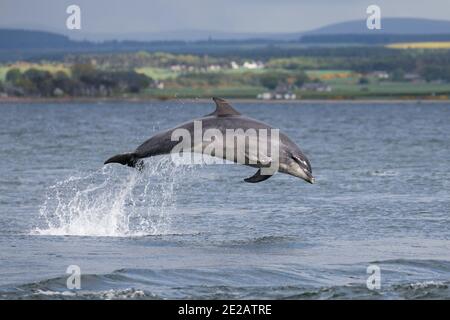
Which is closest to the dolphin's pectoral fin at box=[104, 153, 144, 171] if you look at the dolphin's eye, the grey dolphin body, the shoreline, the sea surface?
the grey dolphin body

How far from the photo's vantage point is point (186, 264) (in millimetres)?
19984

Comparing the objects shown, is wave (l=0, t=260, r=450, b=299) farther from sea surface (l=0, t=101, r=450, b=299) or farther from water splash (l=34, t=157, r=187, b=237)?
water splash (l=34, t=157, r=187, b=237)

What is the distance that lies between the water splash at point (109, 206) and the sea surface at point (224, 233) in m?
0.05

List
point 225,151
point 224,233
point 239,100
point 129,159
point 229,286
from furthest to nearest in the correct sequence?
A: 1. point 239,100
2. point 224,233
3. point 129,159
4. point 225,151
5. point 229,286

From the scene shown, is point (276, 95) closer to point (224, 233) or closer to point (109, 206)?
point (109, 206)

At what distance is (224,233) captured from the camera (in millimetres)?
23953

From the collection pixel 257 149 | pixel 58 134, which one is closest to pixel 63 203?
pixel 257 149

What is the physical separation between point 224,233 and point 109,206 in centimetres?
523

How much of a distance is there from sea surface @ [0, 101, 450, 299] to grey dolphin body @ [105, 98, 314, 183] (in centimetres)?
126

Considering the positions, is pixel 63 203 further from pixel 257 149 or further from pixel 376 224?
pixel 257 149

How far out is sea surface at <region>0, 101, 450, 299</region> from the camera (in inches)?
720

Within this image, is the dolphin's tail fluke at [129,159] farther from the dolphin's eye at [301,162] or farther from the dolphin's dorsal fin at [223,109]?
the dolphin's eye at [301,162]

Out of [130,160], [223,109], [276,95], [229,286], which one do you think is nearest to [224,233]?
[130,160]
